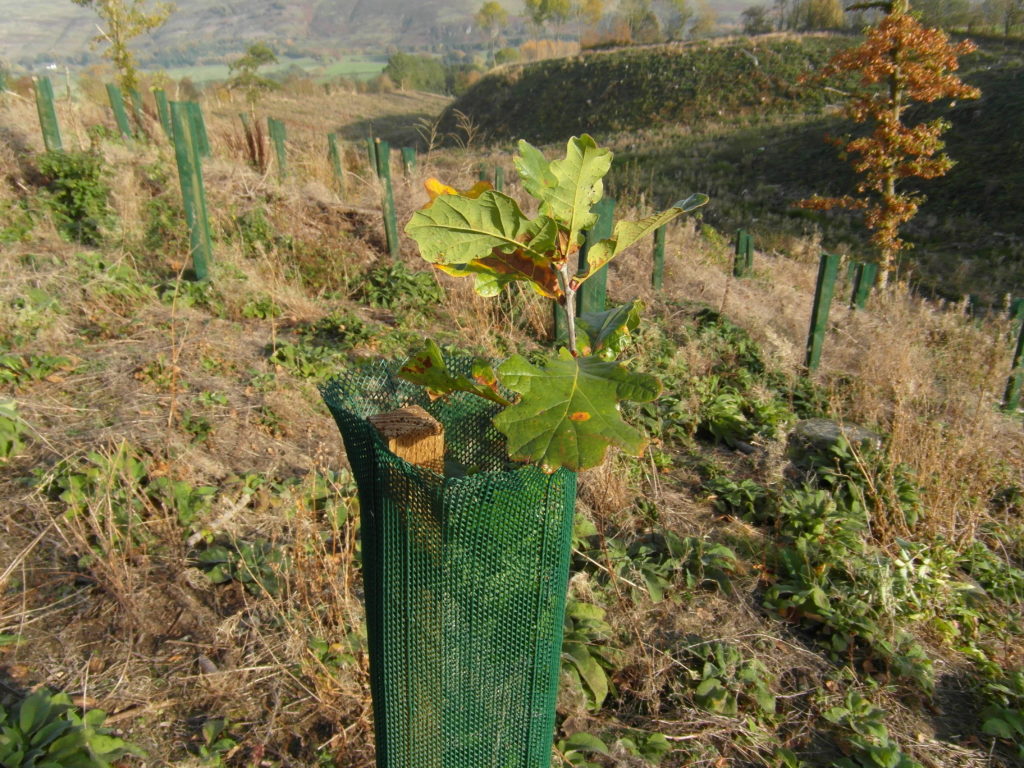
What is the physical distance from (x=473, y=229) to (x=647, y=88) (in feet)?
117

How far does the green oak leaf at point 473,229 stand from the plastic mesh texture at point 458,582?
41 cm

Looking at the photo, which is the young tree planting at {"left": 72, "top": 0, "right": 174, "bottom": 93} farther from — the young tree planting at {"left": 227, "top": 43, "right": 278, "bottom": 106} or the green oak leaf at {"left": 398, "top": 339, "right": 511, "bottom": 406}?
the young tree planting at {"left": 227, "top": 43, "right": 278, "bottom": 106}

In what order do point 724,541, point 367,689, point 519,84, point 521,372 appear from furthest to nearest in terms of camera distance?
point 519,84, point 724,541, point 367,689, point 521,372

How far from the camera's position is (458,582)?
4.23 feet

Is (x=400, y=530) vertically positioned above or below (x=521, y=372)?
below

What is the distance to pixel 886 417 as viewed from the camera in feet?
14.6

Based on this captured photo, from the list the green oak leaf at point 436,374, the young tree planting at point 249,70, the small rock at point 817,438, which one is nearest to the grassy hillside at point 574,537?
the small rock at point 817,438

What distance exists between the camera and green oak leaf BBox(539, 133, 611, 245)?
1.00 metres

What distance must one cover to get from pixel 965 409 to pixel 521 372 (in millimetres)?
4354

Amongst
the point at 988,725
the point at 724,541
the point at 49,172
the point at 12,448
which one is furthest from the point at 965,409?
the point at 49,172

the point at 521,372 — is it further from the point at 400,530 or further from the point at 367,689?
the point at 367,689

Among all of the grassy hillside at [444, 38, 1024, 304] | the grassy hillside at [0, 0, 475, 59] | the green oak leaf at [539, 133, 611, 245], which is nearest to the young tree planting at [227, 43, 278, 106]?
the grassy hillside at [444, 38, 1024, 304]

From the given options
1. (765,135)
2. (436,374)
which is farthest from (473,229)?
(765,135)

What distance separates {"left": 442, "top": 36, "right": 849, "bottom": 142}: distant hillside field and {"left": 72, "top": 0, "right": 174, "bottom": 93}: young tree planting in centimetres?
1405
